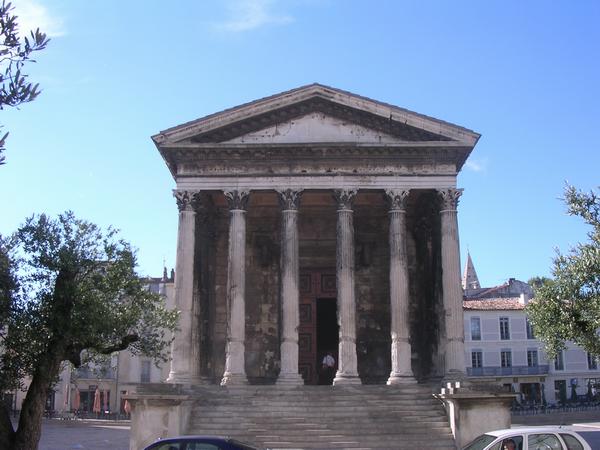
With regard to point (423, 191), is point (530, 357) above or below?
below

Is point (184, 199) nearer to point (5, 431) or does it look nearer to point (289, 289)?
point (289, 289)

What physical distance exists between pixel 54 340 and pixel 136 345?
2.58m

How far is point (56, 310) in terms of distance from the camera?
47.4ft

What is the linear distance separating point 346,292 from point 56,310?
10409 mm

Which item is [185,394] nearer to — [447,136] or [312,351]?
[312,351]

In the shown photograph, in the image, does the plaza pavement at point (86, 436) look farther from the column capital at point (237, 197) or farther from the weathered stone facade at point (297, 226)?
the column capital at point (237, 197)

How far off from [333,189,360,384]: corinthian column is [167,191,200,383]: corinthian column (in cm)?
468

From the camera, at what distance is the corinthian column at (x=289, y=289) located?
22125 mm

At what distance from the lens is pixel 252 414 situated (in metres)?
19.9

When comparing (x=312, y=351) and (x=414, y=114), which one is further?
(x=312, y=351)

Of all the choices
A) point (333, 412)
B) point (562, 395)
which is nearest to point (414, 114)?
point (333, 412)

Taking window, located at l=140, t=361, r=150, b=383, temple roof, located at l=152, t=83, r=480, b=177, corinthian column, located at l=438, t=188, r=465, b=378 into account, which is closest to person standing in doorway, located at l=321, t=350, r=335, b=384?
corinthian column, located at l=438, t=188, r=465, b=378

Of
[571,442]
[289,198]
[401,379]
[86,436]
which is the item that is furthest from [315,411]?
[86,436]

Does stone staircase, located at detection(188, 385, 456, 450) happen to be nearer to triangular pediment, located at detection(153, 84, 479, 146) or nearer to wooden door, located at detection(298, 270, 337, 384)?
wooden door, located at detection(298, 270, 337, 384)
